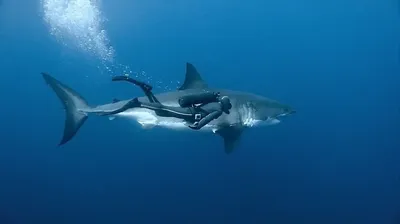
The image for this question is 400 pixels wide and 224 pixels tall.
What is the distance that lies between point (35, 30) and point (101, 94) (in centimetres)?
965

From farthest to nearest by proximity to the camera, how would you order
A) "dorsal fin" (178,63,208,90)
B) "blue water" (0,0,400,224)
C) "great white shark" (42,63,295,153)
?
1. "blue water" (0,0,400,224)
2. "dorsal fin" (178,63,208,90)
3. "great white shark" (42,63,295,153)

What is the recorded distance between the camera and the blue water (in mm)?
17547

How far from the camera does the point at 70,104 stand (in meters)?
6.64

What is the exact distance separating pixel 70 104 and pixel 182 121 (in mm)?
2354

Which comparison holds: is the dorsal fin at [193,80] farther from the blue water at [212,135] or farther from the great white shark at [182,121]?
the blue water at [212,135]

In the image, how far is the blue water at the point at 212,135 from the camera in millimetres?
17547

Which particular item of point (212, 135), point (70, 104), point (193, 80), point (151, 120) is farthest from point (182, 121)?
point (212, 135)

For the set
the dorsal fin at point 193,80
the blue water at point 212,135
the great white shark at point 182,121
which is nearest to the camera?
the great white shark at point 182,121

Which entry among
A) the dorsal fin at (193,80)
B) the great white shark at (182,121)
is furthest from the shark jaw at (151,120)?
the dorsal fin at (193,80)

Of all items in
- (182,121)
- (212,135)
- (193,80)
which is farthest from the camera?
(212,135)

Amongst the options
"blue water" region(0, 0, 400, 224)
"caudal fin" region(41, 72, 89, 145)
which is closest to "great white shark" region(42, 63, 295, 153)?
"caudal fin" region(41, 72, 89, 145)

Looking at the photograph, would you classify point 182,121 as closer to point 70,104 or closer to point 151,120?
point 151,120

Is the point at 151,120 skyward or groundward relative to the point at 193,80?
groundward

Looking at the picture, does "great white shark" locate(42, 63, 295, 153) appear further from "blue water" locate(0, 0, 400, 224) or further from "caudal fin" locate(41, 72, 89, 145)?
"blue water" locate(0, 0, 400, 224)
